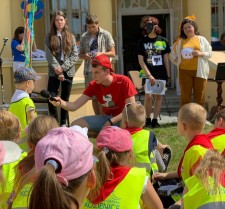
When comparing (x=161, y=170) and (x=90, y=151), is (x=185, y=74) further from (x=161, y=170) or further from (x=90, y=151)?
(x=90, y=151)

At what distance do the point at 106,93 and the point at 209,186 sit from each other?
11.7 ft

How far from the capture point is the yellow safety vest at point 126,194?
137 inches

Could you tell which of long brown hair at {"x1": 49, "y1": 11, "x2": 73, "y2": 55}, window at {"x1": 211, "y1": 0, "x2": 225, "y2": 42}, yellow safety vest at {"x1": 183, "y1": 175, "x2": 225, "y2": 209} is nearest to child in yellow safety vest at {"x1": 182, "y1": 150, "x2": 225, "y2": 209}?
yellow safety vest at {"x1": 183, "y1": 175, "x2": 225, "y2": 209}

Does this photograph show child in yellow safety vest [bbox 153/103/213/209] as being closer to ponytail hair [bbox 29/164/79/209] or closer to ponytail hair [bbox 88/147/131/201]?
ponytail hair [bbox 88/147/131/201]

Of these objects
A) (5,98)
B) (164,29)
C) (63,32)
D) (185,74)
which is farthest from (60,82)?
(164,29)

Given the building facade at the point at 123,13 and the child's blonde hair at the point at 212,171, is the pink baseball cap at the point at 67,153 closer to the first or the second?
the child's blonde hair at the point at 212,171

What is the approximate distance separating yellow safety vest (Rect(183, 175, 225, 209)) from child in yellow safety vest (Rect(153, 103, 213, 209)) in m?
0.81

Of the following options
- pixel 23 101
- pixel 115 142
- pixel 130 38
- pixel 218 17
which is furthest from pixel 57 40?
pixel 130 38

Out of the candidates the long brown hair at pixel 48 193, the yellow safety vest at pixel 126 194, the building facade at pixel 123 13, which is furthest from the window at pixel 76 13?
the long brown hair at pixel 48 193

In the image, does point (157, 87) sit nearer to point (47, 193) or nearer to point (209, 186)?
point (209, 186)

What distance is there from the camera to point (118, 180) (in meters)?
3.58

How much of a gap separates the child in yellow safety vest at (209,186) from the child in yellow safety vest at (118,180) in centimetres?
40

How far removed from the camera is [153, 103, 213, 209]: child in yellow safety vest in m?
4.20

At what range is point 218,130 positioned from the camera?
184 inches
